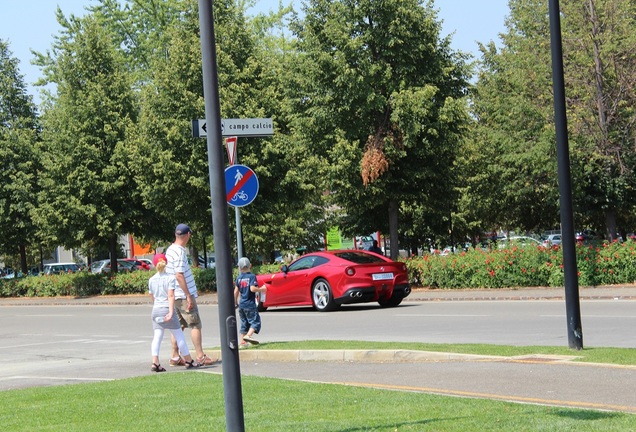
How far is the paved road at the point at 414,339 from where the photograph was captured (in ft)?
31.1

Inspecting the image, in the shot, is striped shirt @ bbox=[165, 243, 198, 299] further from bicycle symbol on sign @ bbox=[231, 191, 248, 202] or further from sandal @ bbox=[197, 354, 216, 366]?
bicycle symbol on sign @ bbox=[231, 191, 248, 202]

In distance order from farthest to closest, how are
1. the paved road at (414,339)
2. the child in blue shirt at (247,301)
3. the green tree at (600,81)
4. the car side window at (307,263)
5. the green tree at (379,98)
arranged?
the green tree at (379,98) → the green tree at (600,81) → the car side window at (307,263) → the child in blue shirt at (247,301) → the paved road at (414,339)

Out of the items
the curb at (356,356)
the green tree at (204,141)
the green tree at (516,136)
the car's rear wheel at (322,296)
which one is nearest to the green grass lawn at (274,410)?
the curb at (356,356)

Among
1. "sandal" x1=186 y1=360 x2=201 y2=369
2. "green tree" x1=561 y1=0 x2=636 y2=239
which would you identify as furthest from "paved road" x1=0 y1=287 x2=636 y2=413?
"green tree" x1=561 y1=0 x2=636 y2=239

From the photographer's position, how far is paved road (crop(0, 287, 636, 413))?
9.48 m

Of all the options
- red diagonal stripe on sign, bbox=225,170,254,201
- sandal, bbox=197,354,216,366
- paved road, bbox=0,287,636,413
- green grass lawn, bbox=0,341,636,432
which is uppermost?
red diagonal stripe on sign, bbox=225,170,254,201

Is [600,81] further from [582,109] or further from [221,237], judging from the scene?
[221,237]

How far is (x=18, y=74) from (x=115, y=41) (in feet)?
42.0

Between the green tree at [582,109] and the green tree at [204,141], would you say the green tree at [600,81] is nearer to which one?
the green tree at [582,109]

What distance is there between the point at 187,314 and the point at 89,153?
3034 centimetres

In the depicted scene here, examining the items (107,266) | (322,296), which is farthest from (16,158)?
(322,296)

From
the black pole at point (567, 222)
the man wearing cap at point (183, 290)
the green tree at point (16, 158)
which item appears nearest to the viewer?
the black pole at point (567, 222)

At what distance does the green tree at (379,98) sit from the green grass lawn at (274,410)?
21166mm

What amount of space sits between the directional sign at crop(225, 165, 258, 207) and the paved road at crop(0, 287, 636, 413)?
2266 mm
